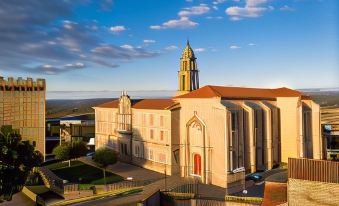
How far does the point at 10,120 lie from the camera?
59188mm

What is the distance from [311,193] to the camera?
27625mm

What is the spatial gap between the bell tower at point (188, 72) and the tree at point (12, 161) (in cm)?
3579

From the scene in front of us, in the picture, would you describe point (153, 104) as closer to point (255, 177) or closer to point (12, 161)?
point (255, 177)

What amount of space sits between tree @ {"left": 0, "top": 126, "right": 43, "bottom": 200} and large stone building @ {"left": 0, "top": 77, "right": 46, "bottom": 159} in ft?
92.3

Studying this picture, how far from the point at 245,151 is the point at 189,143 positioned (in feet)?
26.1


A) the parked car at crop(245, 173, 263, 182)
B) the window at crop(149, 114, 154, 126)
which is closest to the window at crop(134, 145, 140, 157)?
the window at crop(149, 114, 154, 126)

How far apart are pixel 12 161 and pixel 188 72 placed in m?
39.1

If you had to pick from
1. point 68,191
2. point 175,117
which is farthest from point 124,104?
point 68,191

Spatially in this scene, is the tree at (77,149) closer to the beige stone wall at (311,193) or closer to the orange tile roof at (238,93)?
the orange tile roof at (238,93)

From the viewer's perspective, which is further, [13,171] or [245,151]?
[245,151]

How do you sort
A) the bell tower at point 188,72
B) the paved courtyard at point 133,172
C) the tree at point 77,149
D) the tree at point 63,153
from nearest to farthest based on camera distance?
1. the paved courtyard at point 133,172
2. the tree at point 63,153
3. the tree at point 77,149
4. the bell tower at point 188,72

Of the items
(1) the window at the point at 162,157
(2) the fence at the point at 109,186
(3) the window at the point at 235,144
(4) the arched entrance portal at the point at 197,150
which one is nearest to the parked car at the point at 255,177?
(3) the window at the point at 235,144

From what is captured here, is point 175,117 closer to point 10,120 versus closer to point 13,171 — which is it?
point 13,171

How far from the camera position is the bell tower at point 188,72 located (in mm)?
63812
